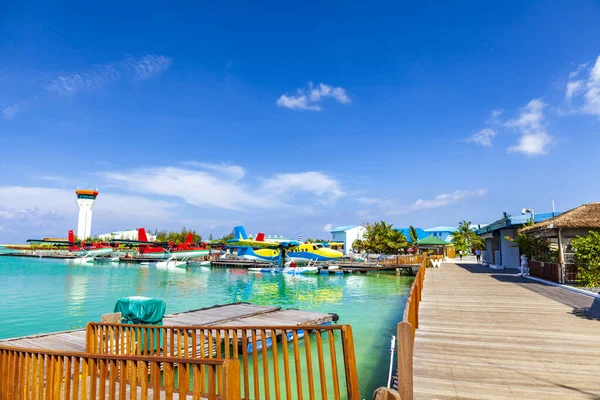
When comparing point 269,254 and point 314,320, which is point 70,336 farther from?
point 269,254

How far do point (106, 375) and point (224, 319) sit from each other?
908 cm

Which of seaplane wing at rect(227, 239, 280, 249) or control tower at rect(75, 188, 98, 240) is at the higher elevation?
control tower at rect(75, 188, 98, 240)

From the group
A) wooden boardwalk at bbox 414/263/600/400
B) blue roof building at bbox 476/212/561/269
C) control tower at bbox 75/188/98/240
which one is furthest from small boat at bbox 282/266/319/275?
control tower at bbox 75/188/98/240

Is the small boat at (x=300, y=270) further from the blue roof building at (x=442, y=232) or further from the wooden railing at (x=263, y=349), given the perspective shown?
the blue roof building at (x=442, y=232)

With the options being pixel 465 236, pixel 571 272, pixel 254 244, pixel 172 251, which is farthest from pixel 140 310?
pixel 465 236

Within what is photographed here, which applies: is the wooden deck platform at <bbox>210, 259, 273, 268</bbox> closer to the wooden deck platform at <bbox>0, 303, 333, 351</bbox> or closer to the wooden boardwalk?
the wooden deck platform at <bbox>0, 303, 333, 351</bbox>

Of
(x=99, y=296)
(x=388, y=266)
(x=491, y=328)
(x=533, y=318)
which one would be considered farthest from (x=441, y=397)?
(x=388, y=266)

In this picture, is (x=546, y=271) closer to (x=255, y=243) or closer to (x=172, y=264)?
(x=255, y=243)

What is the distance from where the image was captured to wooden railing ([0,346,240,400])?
2598 mm

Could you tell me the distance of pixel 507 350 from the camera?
6.54 metres

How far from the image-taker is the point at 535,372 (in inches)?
215

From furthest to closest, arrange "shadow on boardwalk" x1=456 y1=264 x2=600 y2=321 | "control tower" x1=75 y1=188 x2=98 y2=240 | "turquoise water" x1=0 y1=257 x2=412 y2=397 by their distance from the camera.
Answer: "control tower" x1=75 y1=188 x2=98 y2=240 < "turquoise water" x1=0 y1=257 x2=412 y2=397 < "shadow on boardwalk" x1=456 y1=264 x2=600 y2=321

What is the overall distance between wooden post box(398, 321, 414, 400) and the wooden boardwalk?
1.98 ft

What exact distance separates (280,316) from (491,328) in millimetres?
7080
